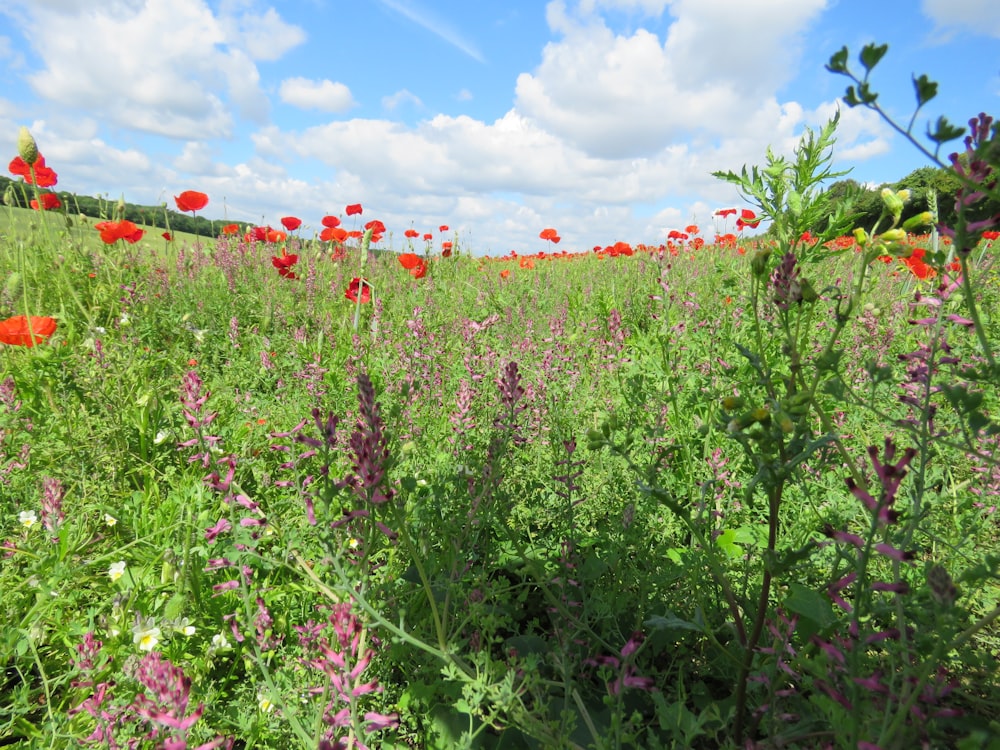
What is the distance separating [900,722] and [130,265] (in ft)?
17.9

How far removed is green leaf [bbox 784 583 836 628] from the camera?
1106 millimetres

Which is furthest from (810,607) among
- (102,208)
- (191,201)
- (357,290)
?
(102,208)

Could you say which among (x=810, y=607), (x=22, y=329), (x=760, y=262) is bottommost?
(x=810, y=607)

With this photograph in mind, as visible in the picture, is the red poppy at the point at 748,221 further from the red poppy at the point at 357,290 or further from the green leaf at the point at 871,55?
the red poppy at the point at 357,290

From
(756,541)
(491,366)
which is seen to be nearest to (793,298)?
(756,541)

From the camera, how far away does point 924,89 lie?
0.81 m

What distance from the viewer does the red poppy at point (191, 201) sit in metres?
4.65

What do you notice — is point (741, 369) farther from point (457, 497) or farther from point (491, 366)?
point (457, 497)

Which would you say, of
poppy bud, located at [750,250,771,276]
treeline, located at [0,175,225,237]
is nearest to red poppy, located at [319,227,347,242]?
treeline, located at [0,175,225,237]

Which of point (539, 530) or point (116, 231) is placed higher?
point (116, 231)

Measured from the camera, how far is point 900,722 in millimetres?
785

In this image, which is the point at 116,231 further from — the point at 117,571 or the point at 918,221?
the point at 918,221

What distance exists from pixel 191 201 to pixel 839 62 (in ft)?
17.1

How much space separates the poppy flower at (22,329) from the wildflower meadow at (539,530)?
0.8 inches
